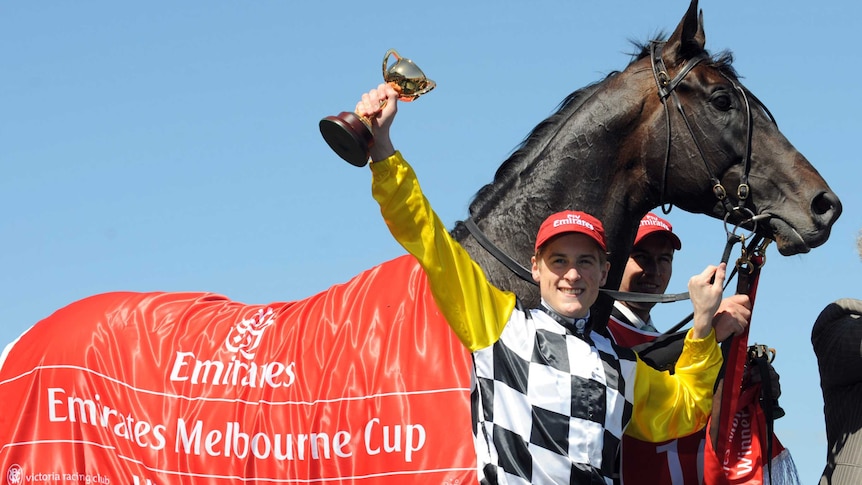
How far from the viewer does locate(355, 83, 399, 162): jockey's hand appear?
4281 mm


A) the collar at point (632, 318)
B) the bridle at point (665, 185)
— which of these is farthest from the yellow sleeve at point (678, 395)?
the collar at point (632, 318)

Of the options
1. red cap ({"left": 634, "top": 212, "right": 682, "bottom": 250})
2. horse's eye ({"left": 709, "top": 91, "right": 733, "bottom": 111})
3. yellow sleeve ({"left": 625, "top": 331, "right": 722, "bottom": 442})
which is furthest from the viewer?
red cap ({"left": 634, "top": 212, "right": 682, "bottom": 250})

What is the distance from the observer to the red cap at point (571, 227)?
4.47m

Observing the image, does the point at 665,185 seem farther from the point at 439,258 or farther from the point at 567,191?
the point at 439,258

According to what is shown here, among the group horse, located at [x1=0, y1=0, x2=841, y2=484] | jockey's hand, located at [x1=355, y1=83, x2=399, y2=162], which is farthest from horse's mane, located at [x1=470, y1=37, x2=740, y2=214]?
jockey's hand, located at [x1=355, y1=83, x2=399, y2=162]

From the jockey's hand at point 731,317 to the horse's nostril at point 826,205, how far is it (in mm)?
559

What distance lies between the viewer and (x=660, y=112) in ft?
17.9

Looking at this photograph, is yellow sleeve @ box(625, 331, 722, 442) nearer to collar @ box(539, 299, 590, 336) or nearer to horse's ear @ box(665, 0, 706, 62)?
collar @ box(539, 299, 590, 336)

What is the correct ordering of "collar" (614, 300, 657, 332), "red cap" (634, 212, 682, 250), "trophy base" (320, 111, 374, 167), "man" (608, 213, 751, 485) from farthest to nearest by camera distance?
1. "red cap" (634, 212, 682, 250)
2. "collar" (614, 300, 657, 332)
3. "man" (608, 213, 751, 485)
4. "trophy base" (320, 111, 374, 167)

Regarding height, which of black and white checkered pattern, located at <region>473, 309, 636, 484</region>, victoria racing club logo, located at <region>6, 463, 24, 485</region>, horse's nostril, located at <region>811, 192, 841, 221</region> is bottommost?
black and white checkered pattern, located at <region>473, 309, 636, 484</region>

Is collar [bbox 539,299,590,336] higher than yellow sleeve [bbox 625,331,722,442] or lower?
higher

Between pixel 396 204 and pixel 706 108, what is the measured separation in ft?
6.26

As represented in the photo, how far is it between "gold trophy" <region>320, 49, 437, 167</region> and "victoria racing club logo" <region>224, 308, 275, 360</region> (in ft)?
4.32

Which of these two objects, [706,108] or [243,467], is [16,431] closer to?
[243,467]
